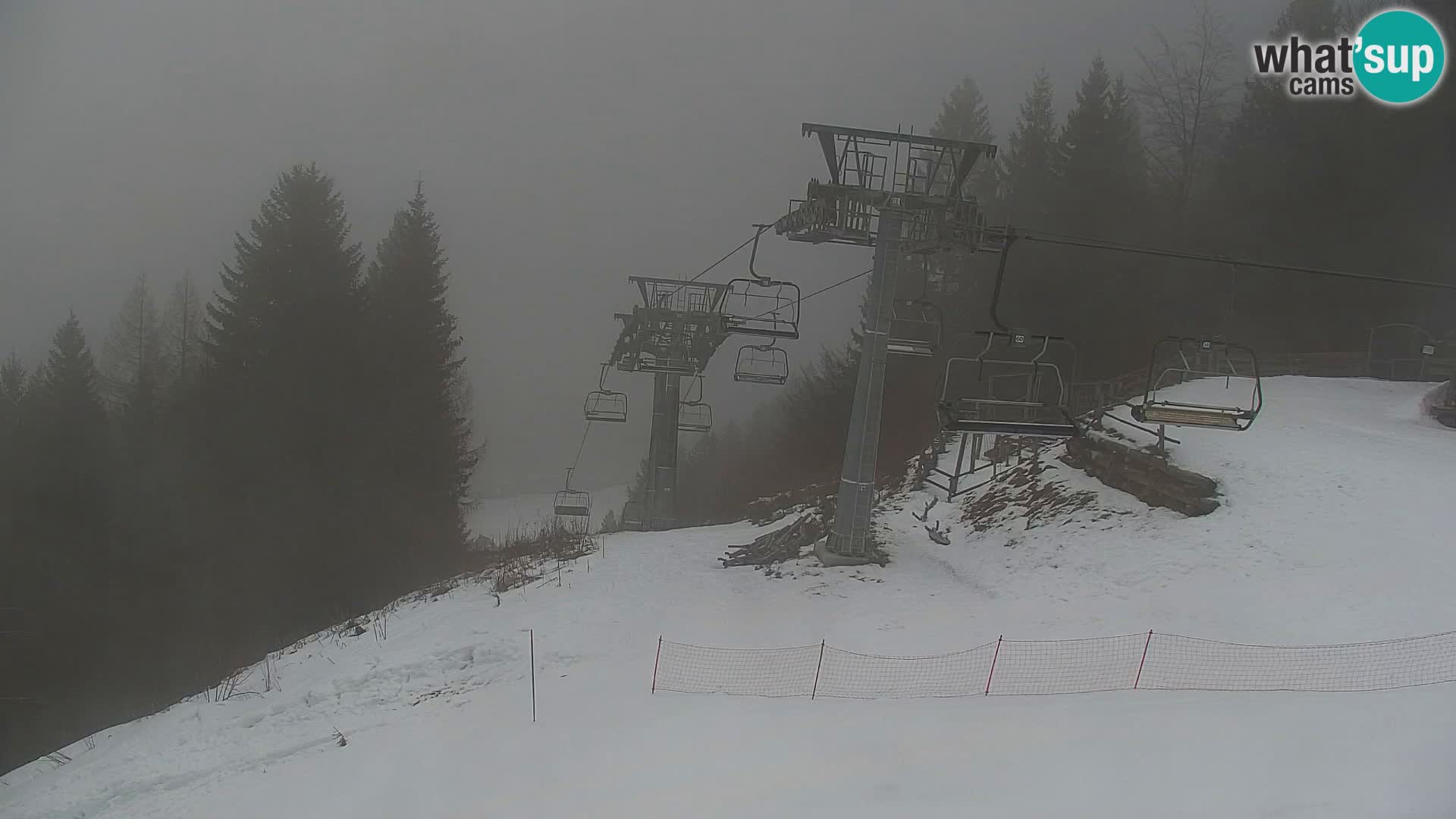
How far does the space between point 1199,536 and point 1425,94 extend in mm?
18526

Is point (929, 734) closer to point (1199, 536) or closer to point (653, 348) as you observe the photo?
point (1199, 536)

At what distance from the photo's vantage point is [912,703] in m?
8.84

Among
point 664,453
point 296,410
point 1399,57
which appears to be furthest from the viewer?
point 296,410

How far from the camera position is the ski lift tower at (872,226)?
1332 cm

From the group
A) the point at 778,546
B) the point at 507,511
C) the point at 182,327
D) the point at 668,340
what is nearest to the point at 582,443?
the point at 507,511

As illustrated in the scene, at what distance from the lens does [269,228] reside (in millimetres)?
27922

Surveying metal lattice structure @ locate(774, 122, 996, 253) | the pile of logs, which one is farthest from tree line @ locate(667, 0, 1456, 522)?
metal lattice structure @ locate(774, 122, 996, 253)

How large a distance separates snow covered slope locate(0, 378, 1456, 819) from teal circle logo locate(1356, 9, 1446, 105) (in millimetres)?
8814

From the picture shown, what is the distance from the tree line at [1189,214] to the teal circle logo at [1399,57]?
1.93 feet

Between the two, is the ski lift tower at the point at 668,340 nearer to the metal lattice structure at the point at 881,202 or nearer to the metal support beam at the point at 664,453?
the metal support beam at the point at 664,453

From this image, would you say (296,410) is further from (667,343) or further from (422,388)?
(667,343)

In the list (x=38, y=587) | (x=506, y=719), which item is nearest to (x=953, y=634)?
(x=506, y=719)

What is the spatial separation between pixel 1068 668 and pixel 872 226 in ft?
25.6

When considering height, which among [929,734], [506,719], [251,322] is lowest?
[506,719]
